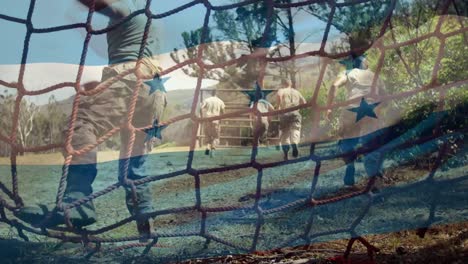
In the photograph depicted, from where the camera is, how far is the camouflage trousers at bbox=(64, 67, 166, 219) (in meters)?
2.62

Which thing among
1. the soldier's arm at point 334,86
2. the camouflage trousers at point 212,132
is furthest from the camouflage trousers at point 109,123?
the soldier's arm at point 334,86

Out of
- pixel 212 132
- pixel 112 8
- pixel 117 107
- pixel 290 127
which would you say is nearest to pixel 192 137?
pixel 212 132

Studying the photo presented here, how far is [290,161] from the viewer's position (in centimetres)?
284

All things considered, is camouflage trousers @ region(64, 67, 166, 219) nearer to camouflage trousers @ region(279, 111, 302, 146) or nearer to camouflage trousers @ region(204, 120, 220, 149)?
camouflage trousers @ region(204, 120, 220, 149)

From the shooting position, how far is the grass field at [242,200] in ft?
8.86

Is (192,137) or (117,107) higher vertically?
(117,107)

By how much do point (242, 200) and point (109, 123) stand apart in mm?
638

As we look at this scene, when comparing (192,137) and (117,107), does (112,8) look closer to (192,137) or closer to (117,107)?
(117,107)

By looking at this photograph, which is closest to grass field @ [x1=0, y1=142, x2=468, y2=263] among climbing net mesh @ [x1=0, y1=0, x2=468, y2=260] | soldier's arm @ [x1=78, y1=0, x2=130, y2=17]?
climbing net mesh @ [x1=0, y1=0, x2=468, y2=260]

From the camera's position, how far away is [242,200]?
288 centimetres

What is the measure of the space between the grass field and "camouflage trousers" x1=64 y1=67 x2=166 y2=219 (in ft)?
0.14

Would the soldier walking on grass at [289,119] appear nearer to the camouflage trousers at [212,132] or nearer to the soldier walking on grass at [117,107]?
the camouflage trousers at [212,132]

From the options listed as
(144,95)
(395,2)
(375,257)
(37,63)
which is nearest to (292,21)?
(395,2)

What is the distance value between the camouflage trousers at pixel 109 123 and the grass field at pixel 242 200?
0.04 meters
